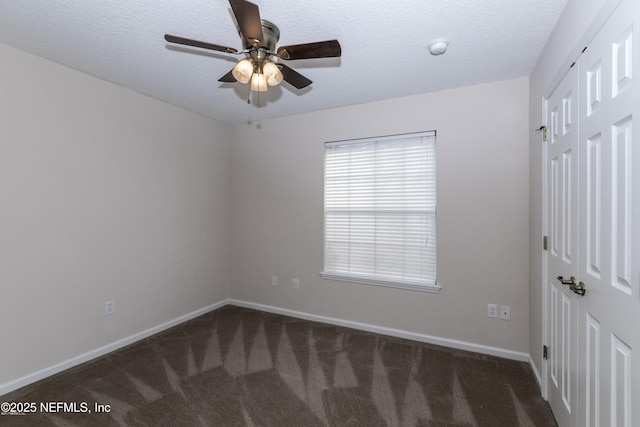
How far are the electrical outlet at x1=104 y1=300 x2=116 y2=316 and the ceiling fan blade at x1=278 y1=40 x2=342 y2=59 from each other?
2.77 meters

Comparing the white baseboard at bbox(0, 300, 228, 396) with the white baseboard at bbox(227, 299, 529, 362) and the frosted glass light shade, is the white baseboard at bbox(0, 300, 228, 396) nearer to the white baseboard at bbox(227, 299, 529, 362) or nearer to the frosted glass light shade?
the white baseboard at bbox(227, 299, 529, 362)

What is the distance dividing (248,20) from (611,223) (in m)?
1.84

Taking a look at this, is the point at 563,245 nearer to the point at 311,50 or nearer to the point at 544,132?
the point at 544,132

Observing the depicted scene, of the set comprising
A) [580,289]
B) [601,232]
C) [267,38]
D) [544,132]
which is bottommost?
[580,289]

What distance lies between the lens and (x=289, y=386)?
2322 millimetres

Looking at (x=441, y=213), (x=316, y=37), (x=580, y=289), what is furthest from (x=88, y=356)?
(x=580, y=289)

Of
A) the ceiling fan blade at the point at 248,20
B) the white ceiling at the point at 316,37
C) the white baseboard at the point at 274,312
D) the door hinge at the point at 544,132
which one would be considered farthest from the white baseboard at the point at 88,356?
the door hinge at the point at 544,132

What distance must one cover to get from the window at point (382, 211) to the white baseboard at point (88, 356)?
1.82 m

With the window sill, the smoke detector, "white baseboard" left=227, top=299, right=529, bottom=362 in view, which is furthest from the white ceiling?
"white baseboard" left=227, top=299, right=529, bottom=362

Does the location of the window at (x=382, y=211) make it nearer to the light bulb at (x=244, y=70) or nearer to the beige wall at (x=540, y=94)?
the beige wall at (x=540, y=94)

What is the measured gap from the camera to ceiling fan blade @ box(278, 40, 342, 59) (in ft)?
5.33

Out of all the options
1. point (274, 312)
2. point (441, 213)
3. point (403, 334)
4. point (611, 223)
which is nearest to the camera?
point (611, 223)

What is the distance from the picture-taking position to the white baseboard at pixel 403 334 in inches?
108

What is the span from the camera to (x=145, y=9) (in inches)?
71.8
